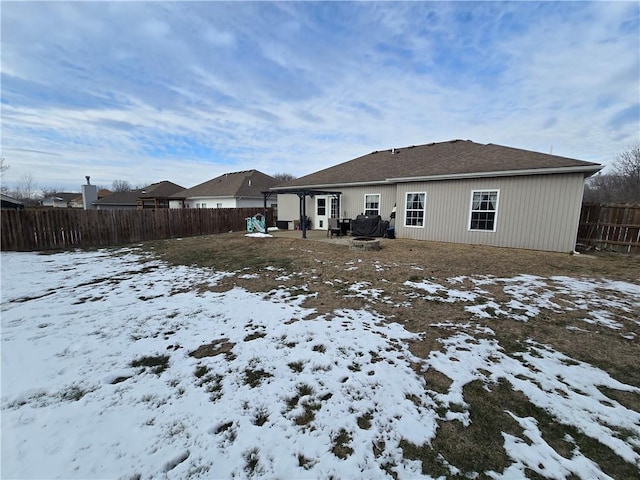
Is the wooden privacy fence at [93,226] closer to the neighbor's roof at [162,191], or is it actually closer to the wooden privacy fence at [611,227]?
the neighbor's roof at [162,191]

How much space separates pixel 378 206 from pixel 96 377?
455 inches

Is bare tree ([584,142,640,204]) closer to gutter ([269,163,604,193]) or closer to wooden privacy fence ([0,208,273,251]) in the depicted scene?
gutter ([269,163,604,193])

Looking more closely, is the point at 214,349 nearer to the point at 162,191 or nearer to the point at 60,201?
the point at 162,191

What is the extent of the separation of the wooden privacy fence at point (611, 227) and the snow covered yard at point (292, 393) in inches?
253

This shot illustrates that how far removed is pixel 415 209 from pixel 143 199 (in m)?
26.3

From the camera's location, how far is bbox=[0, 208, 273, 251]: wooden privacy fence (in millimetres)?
9352

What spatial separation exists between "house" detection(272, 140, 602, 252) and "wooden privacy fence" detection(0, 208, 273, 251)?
6721mm

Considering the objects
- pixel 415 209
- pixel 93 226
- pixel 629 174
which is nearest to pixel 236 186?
pixel 93 226

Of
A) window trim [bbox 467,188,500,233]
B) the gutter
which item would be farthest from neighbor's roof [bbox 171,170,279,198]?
window trim [bbox 467,188,500,233]

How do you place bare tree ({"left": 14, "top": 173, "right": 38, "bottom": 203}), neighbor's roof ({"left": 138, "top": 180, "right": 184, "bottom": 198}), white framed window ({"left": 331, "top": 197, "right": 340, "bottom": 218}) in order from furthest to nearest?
bare tree ({"left": 14, "top": 173, "right": 38, "bottom": 203}) → neighbor's roof ({"left": 138, "top": 180, "right": 184, "bottom": 198}) → white framed window ({"left": 331, "top": 197, "right": 340, "bottom": 218})

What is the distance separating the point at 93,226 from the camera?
1077 cm

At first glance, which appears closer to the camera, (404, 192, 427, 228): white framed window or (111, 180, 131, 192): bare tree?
(404, 192, 427, 228): white framed window

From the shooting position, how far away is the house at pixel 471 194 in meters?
8.18

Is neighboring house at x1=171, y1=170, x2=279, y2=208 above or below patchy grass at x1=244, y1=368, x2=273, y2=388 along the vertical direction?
above
